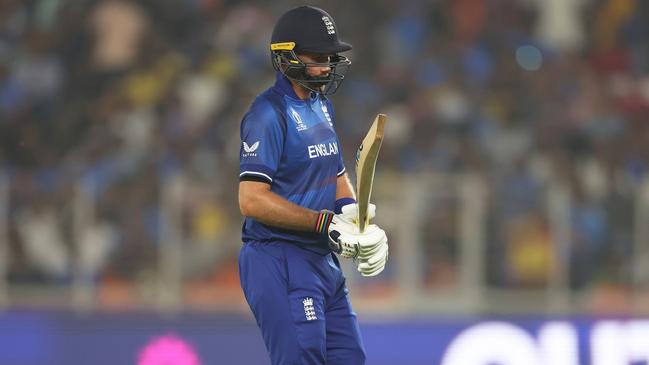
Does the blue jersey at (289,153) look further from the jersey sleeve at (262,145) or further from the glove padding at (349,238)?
the glove padding at (349,238)

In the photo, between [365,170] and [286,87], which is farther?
[286,87]

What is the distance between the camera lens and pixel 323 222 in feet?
15.4

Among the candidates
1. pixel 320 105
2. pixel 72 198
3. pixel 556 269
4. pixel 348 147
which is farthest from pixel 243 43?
pixel 320 105

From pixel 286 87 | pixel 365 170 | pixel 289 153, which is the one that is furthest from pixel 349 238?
pixel 286 87

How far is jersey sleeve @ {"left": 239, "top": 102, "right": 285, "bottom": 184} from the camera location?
470 cm

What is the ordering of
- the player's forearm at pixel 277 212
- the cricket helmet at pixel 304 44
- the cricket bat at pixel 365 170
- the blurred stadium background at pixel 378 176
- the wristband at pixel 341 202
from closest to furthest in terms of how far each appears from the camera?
the cricket bat at pixel 365 170
the player's forearm at pixel 277 212
the cricket helmet at pixel 304 44
the wristband at pixel 341 202
the blurred stadium background at pixel 378 176

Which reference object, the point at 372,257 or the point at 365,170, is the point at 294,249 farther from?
the point at 365,170

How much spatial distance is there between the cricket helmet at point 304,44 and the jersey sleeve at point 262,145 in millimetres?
198

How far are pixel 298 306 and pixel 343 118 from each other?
515 centimetres

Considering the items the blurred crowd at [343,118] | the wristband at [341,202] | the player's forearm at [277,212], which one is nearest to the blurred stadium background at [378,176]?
the blurred crowd at [343,118]

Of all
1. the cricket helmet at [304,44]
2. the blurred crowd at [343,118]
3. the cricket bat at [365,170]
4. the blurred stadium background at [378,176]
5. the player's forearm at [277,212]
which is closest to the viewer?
the cricket bat at [365,170]

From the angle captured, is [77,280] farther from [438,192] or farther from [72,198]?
[438,192]

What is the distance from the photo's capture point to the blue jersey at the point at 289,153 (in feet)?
15.5

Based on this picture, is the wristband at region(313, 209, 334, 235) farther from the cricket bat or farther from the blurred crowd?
the blurred crowd
